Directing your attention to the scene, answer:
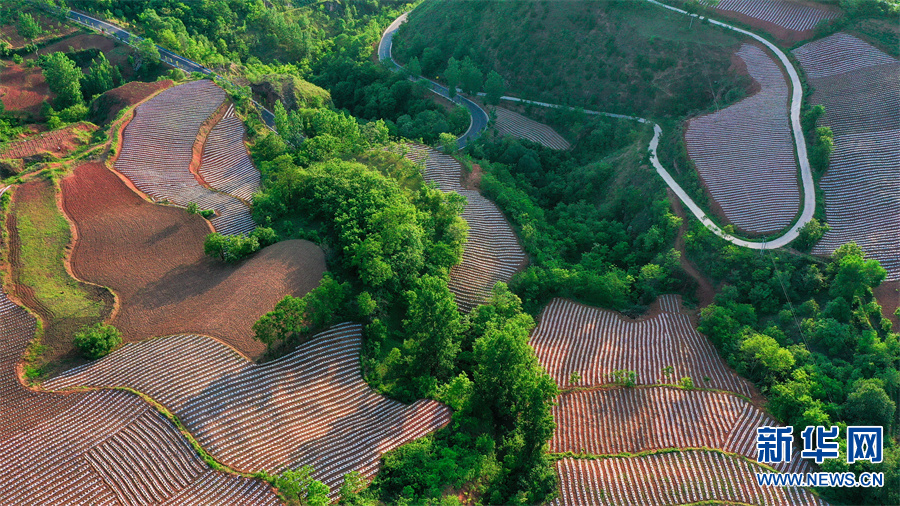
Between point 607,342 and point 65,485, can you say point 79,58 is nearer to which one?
point 65,485

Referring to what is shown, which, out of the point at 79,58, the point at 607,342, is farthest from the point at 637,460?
the point at 79,58

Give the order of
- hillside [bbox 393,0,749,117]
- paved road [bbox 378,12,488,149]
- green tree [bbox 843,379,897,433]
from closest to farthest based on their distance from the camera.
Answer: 1. green tree [bbox 843,379,897,433]
2. hillside [bbox 393,0,749,117]
3. paved road [bbox 378,12,488,149]

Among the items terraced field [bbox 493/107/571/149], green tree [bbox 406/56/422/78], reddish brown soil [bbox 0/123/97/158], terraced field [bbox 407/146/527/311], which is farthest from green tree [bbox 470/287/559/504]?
green tree [bbox 406/56/422/78]

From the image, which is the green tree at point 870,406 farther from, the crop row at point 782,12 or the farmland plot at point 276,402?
the crop row at point 782,12

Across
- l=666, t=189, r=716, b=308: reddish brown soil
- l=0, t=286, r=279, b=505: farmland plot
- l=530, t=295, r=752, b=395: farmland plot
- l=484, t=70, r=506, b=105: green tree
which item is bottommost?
l=530, t=295, r=752, b=395: farmland plot

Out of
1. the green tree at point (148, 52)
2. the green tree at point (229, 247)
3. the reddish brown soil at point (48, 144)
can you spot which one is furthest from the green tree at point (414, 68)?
the green tree at point (229, 247)

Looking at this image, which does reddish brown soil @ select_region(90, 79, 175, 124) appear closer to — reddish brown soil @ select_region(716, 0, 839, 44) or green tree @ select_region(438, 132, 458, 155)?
green tree @ select_region(438, 132, 458, 155)

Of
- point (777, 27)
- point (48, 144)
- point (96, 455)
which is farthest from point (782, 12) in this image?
point (48, 144)

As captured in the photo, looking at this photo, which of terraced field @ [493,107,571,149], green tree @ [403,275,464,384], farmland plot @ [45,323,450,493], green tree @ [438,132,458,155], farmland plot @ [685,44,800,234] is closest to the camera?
farmland plot @ [45,323,450,493]
